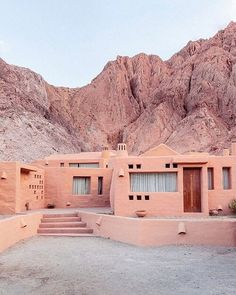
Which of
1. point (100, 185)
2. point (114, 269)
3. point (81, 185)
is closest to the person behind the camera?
point (114, 269)

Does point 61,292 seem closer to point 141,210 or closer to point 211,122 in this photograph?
point 141,210

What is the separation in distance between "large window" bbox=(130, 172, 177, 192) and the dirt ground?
3.79 meters

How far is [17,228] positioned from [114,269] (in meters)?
5.94

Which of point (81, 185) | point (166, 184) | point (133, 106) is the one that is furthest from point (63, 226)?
point (133, 106)

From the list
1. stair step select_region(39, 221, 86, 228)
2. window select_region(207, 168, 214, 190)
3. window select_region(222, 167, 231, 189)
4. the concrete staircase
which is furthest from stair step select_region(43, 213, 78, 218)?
window select_region(222, 167, 231, 189)

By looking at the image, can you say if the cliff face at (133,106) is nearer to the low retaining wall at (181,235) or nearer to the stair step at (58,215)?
the stair step at (58,215)

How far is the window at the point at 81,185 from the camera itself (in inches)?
974

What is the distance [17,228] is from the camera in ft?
50.6

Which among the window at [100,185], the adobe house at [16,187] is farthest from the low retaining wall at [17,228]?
the window at [100,185]

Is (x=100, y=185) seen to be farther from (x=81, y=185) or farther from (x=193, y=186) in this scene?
(x=193, y=186)

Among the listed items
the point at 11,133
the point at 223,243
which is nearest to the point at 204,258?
the point at 223,243

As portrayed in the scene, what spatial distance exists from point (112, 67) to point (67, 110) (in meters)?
12.6

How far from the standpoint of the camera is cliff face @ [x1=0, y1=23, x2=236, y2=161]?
180 ft

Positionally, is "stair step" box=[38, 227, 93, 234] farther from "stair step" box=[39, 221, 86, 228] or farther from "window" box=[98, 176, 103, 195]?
"window" box=[98, 176, 103, 195]
